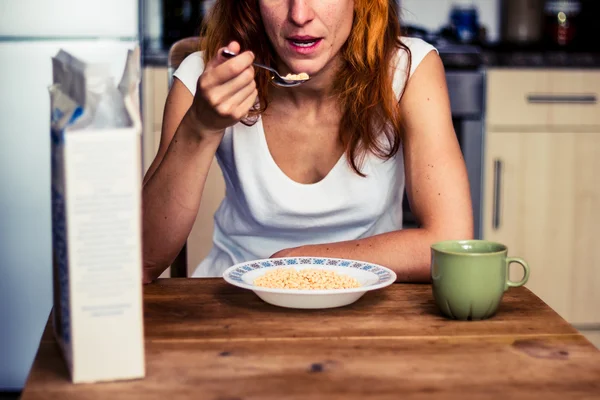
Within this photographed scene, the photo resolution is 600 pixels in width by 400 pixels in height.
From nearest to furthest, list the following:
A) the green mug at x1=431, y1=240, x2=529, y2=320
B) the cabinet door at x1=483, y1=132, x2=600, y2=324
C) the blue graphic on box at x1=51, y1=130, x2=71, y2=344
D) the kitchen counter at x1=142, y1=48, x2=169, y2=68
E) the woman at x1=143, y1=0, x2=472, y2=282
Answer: the blue graphic on box at x1=51, y1=130, x2=71, y2=344 < the green mug at x1=431, y1=240, x2=529, y2=320 < the woman at x1=143, y1=0, x2=472, y2=282 < the kitchen counter at x1=142, y1=48, x2=169, y2=68 < the cabinet door at x1=483, y1=132, x2=600, y2=324

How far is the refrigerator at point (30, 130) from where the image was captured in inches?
93.8

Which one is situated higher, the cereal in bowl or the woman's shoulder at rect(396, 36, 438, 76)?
the woman's shoulder at rect(396, 36, 438, 76)

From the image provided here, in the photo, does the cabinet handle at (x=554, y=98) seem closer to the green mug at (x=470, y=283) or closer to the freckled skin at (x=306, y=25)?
the freckled skin at (x=306, y=25)

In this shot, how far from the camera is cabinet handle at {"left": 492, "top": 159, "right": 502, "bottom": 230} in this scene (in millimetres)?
2590

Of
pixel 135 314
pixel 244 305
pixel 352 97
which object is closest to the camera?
pixel 135 314

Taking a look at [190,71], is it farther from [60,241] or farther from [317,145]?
[60,241]

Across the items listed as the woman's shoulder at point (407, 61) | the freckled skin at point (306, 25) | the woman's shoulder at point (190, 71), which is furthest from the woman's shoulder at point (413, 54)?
the woman's shoulder at point (190, 71)

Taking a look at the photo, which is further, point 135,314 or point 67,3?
point 67,3

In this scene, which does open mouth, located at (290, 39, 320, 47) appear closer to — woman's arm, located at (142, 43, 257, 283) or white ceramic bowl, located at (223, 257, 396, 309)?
woman's arm, located at (142, 43, 257, 283)

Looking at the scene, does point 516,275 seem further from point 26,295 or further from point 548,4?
point 26,295

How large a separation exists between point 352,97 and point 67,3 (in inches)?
49.9

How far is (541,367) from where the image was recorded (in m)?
0.74

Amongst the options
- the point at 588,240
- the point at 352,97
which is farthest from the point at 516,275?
the point at 352,97

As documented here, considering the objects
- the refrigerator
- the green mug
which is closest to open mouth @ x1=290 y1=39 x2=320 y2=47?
the green mug
